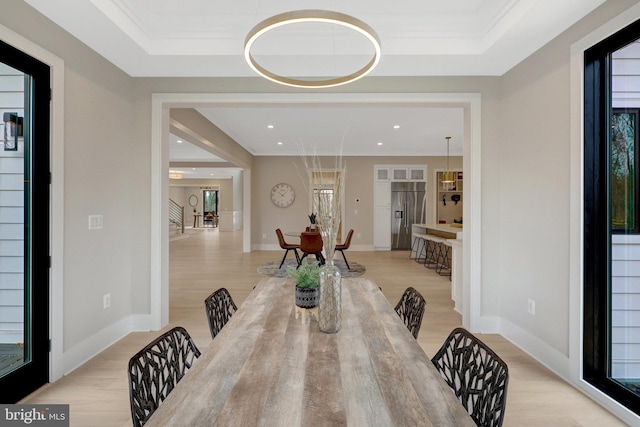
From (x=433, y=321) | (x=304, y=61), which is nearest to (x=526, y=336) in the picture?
(x=433, y=321)

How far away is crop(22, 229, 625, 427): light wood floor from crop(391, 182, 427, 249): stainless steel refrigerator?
3.24 meters

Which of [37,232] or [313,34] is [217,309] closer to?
[37,232]

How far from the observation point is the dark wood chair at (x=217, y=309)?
169 centimetres

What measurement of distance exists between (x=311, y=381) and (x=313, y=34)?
8.70 feet

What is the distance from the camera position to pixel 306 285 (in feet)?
5.30

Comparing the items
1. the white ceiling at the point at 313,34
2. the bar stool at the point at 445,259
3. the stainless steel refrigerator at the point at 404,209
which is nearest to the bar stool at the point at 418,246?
the bar stool at the point at 445,259

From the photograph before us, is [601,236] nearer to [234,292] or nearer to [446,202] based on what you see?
[234,292]

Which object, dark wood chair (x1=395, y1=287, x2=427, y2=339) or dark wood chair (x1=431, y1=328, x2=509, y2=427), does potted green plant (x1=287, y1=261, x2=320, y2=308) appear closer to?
dark wood chair (x1=395, y1=287, x2=427, y2=339)

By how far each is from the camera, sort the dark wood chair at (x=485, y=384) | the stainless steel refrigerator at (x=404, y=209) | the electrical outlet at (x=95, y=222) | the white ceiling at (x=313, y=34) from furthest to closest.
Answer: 1. the stainless steel refrigerator at (x=404, y=209)
2. the electrical outlet at (x=95, y=222)
3. the white ceiling at (x=313, y=34)
4. the dark wood chair at (x=485, y=384)

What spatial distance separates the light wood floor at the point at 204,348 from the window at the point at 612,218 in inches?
11.4

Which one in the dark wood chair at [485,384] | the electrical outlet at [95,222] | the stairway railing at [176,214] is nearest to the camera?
the dark wood chair at [485,384]

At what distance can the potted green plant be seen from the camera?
5.27 ft

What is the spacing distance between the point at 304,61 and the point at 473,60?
152 cm

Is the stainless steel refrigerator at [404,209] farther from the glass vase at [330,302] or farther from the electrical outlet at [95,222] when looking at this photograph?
the glass vase at [330,302]
